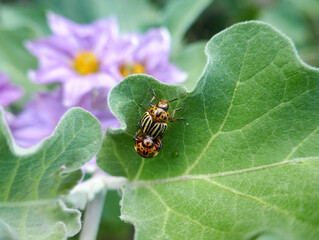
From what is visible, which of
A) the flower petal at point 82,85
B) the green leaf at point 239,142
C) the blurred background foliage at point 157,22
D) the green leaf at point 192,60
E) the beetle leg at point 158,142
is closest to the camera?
the green leaf at point 239,142

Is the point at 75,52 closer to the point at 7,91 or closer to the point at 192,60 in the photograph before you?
the point at 7,91

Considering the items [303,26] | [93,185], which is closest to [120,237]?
[93,185]

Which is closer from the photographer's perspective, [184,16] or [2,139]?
[2,139]

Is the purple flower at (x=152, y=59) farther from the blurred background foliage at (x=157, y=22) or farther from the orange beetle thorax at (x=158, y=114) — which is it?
the orange beetle thorax at (x=158, y=114)

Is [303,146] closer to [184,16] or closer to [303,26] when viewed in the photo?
[184,16]

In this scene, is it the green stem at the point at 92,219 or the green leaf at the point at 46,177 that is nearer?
the green leaf at the point at 46,177

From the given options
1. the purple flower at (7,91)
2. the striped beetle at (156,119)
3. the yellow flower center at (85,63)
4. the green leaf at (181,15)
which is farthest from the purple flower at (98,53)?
the striped beetle at (156,119)

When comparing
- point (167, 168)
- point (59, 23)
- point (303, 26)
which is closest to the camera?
point (167, 168)
